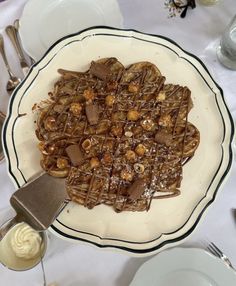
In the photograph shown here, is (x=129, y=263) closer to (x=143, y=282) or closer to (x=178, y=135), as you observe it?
(x=143, y=282)

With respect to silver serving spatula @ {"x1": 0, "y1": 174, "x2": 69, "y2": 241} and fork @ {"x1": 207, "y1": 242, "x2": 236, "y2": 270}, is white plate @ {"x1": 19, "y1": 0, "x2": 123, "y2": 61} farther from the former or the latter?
fork @ {"x1": 207, "y1": 242, "x2": 236, "y2": 270}

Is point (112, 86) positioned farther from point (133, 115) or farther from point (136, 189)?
point (136, 189)

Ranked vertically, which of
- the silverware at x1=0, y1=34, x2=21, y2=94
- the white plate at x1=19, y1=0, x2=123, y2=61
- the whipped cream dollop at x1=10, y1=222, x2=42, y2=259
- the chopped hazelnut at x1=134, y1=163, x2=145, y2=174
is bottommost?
the whipped cream dollop at x1=10, y1=222, x2=42, y2=259

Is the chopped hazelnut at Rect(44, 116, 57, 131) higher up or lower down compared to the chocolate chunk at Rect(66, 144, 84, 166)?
higher up

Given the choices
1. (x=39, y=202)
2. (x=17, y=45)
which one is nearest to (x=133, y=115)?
(x=39, y=202)

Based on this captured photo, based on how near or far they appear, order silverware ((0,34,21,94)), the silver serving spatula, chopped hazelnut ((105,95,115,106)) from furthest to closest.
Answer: silverware ((0,34,21,94))
chopped hazelnut ((105,95,115,106))
the silver serving spatula

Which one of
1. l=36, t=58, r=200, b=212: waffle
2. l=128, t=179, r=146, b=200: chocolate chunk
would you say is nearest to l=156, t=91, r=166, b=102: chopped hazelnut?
l=36, t=58, r=200, b=212: waffle

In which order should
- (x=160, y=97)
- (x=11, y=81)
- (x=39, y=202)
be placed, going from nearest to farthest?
(x=39, y=202) → (x=160, y=97) → (x=11, y=81)

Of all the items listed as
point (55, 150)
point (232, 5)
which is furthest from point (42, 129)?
point (232, 5)
